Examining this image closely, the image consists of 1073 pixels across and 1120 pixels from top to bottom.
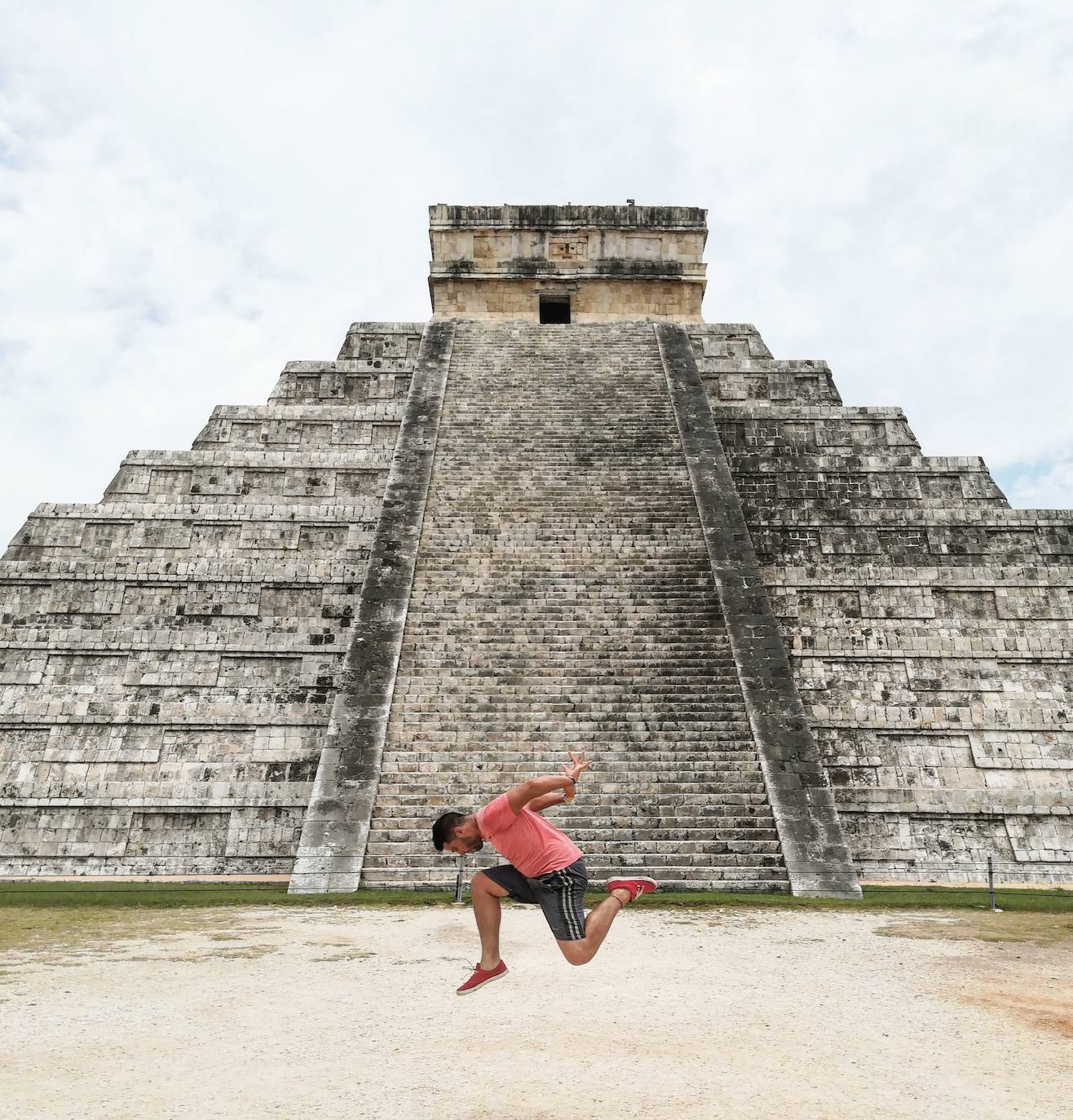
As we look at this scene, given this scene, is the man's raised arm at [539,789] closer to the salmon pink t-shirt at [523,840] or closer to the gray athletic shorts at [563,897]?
the salmon pink t-shirt at [523,840]

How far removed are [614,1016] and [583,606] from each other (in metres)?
7.03

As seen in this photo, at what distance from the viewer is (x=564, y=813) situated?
8.46 m

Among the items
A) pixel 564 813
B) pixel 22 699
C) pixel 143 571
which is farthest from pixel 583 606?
pixel 22 699

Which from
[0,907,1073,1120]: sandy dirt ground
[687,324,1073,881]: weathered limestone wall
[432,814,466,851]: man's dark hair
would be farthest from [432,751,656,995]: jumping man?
[687,324,1073,881]: weathered limestone wall

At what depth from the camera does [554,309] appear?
18.6m

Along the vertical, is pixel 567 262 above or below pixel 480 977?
above

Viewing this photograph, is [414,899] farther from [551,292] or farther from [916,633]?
[551,292]

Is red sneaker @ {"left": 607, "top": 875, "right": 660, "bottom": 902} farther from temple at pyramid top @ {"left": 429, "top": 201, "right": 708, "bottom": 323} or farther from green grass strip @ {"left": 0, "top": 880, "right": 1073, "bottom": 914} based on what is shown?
temple at pyramid top @ {"left": 429, "top": 201, "right": 708, "bottom": 323}

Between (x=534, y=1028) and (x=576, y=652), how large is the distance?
6493 mm

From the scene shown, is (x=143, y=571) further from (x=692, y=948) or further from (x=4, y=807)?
(x=692, y=948)

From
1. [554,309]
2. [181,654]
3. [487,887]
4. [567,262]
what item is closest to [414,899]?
[487,887]

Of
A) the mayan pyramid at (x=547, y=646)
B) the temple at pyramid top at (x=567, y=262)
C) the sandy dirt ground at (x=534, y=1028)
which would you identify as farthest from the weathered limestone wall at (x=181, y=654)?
the temple at pyramid top at (x=567, y=262)

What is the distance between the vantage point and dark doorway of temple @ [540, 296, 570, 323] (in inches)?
717

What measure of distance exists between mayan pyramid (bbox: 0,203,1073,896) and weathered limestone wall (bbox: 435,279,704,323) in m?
3.28
